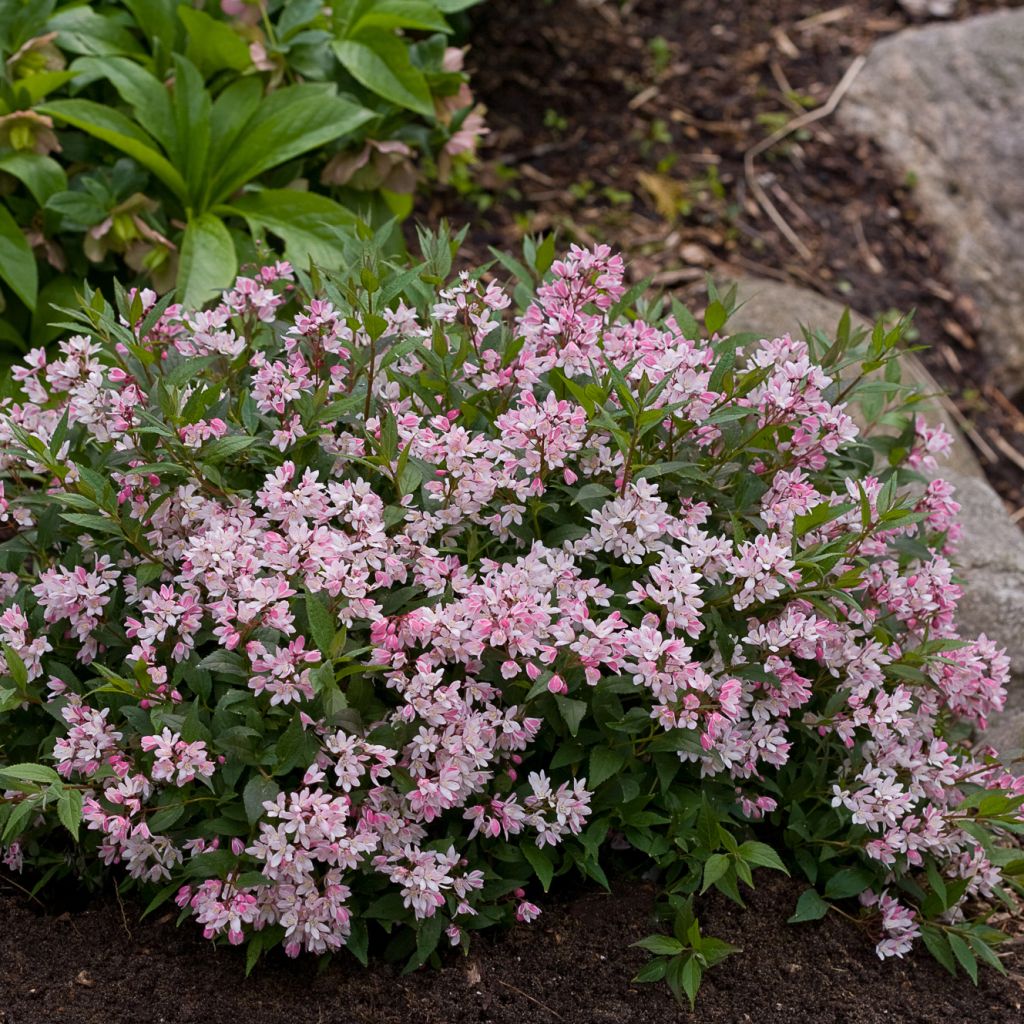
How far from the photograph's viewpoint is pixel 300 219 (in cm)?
358

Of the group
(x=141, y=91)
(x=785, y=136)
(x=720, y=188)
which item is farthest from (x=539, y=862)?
(x=785, y=136)

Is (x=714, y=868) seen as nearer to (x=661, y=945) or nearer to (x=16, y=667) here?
(x=661, y=945)

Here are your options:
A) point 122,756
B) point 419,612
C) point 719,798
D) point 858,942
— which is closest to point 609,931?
point 719,798

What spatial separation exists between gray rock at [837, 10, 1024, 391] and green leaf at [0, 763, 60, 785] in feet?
14.0

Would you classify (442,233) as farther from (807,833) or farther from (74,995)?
(74,995)

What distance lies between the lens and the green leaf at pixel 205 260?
11.0 feet

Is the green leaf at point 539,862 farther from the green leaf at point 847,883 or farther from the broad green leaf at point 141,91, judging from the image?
the broad green leaf at point 141,91

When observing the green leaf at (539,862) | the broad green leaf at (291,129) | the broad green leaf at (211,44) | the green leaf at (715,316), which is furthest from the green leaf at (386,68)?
the green leaf at (539,862)

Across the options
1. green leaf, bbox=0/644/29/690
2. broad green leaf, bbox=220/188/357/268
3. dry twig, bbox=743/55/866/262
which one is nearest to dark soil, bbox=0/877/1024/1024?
green leaf, bbox=0/644/29/690

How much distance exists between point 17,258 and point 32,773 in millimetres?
1849

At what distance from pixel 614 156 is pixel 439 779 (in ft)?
12.3

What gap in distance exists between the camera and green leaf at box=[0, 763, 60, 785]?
194 centimetres

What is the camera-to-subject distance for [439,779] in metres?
2.02

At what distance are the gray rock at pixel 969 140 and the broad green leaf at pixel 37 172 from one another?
3.49 metres
